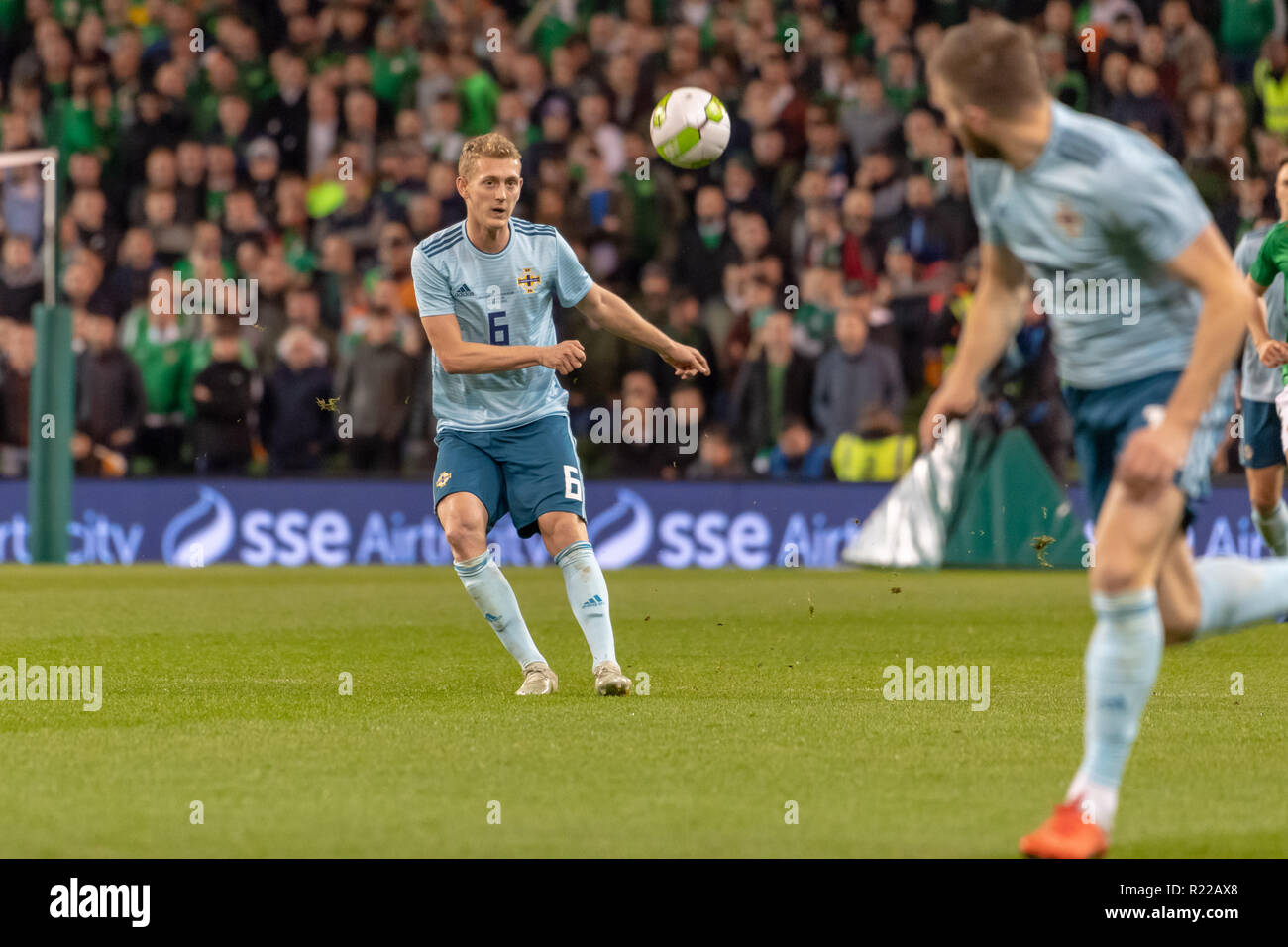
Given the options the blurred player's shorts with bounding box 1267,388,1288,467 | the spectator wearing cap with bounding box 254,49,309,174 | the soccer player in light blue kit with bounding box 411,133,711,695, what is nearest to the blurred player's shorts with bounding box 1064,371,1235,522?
the soccer player in light blue kit with bounding box 411,133,711,695

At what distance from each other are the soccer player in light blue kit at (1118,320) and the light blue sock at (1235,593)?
2cm

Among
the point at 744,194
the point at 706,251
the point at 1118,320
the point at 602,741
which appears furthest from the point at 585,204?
the point at 1118,320

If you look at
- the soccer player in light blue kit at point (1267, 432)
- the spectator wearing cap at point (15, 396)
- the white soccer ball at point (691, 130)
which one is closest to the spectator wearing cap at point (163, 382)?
the spectator wearing cap at point (15, 396)

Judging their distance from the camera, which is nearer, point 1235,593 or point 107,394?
point 1235,593

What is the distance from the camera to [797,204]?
17.3 m

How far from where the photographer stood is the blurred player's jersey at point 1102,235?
4.66m

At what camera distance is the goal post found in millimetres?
16328

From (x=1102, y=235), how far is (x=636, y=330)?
3.36m

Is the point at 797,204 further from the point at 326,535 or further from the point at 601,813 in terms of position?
the point at 601,813

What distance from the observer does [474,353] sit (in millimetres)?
7699

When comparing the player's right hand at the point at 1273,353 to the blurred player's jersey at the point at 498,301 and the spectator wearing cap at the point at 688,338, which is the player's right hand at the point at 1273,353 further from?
the spectator wearing cap at the point at 688,338

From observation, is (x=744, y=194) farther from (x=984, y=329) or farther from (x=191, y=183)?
(x=984, y=329)

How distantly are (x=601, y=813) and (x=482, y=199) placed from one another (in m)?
3.27
